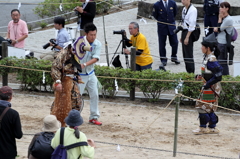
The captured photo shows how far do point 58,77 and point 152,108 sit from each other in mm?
2894

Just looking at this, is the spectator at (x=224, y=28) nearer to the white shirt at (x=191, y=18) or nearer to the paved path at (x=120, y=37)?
the white shirt at (x=191, y=18)

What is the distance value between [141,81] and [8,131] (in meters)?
4.64

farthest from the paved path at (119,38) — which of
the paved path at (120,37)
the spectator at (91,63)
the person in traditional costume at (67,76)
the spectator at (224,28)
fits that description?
the person in traditional costume at (67,76)

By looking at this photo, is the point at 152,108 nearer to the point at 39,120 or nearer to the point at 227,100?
the point at 227,100

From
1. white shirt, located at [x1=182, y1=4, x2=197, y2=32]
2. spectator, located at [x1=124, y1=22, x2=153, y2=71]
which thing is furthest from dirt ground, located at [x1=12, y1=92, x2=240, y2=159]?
white shirt, located at [x1=182, y1=4, x2=197, y2=32]

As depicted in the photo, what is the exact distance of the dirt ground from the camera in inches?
267

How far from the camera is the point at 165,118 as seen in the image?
873 centimetres

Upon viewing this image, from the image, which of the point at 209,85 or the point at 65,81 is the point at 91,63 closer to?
the point at 65,81

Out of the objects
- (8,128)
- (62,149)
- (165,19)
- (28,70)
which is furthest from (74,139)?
(165,19)

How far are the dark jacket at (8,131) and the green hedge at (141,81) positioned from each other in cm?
434

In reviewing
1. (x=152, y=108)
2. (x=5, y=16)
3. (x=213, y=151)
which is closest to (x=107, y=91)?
(x=152, y=108)

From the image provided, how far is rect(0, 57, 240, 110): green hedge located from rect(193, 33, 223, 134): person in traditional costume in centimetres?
146

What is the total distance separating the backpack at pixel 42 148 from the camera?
496 cm

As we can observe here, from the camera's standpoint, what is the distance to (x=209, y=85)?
749 centimetres
